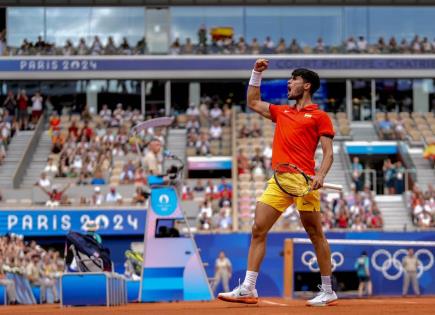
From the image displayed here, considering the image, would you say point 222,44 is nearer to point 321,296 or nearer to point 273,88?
point 273,88

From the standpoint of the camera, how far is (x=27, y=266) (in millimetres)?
26141

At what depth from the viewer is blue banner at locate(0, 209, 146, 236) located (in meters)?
29.7

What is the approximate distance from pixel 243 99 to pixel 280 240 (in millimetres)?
13007

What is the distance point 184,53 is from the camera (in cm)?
4044

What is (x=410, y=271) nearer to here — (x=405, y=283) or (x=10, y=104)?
(x=405, y=283)

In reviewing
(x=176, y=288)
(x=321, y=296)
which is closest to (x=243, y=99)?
(x=176, y=288)

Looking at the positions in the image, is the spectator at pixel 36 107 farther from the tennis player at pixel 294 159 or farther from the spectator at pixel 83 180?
the tennis player at pixel 294 159

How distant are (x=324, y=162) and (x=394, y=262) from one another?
1637 centimetres

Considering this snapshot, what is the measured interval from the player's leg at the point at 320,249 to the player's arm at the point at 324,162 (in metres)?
0.38

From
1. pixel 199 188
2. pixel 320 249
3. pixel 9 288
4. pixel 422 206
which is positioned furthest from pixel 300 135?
pixel 199 188

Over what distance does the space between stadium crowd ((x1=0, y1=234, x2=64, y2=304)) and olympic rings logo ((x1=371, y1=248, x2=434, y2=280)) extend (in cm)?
745

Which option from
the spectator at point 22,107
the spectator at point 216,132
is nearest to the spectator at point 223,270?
the spectator at point 216,132

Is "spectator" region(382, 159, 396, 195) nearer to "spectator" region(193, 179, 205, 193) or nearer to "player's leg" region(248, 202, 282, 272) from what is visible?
"spectator" region(193, 179, 205, 193)

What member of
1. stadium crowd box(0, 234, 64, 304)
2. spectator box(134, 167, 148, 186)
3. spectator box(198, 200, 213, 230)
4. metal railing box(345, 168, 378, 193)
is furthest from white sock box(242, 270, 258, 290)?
metal railing box(345, 168, 378, 193)
